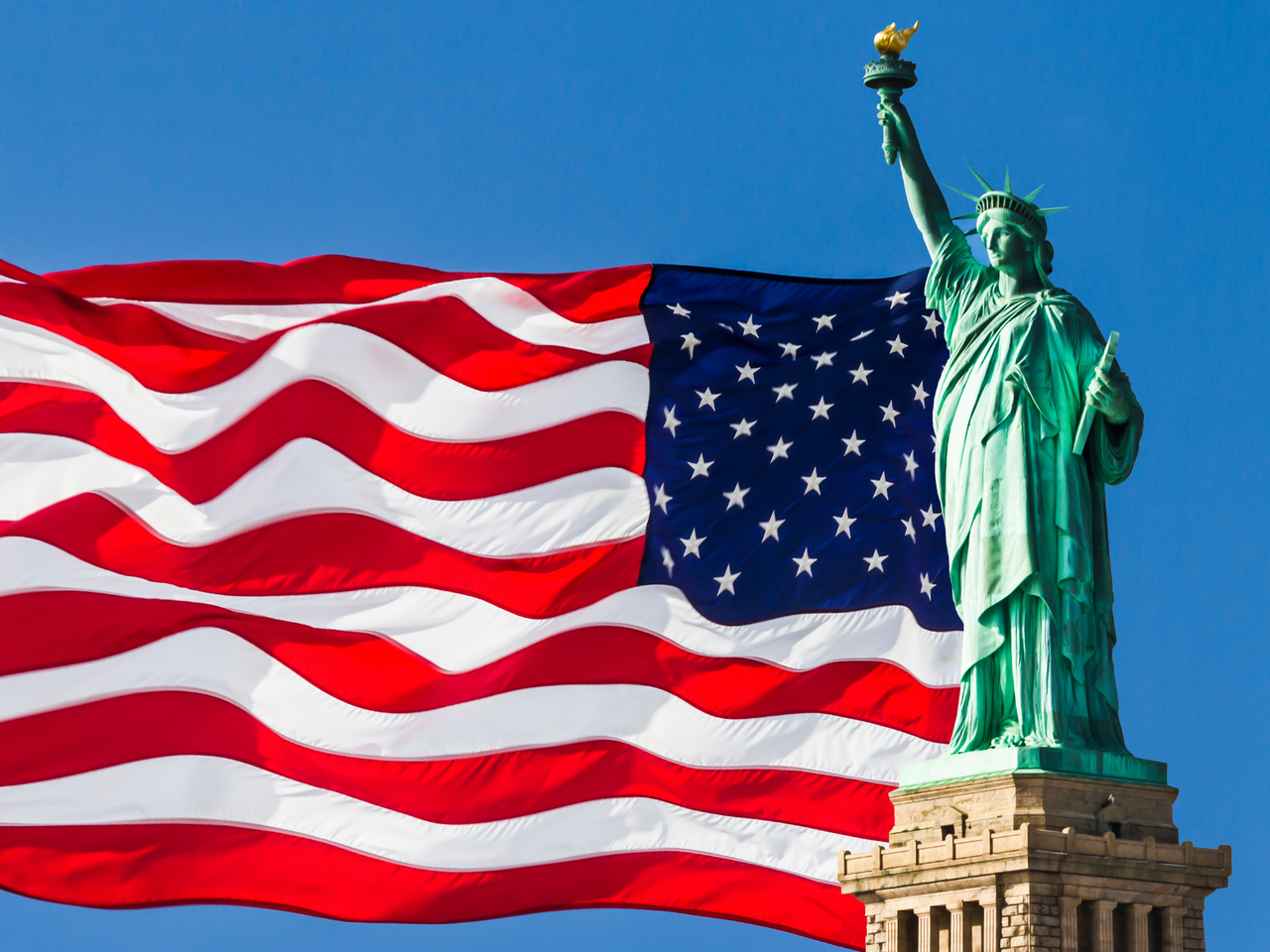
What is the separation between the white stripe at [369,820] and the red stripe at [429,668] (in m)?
1.67

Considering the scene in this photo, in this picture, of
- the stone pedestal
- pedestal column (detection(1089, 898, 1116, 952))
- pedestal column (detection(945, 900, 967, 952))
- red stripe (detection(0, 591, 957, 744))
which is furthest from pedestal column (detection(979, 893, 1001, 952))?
red stripe (detection(0, 591, 957, 744))

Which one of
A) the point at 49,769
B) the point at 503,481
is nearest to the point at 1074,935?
the point at 503,481

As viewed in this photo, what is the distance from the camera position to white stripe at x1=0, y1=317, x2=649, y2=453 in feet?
145

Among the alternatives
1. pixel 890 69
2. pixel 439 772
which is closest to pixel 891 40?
pixel 890 69

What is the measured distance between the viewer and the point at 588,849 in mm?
42219

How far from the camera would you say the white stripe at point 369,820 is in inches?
1660

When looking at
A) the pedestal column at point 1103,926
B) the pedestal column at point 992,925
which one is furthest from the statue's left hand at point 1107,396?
the pedestal column at point 992,925

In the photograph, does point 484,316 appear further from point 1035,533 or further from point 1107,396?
point 1107,396

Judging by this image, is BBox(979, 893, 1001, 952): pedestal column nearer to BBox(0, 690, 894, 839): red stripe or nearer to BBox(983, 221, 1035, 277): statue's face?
BBox(0, 690, 894, 839): red stripe

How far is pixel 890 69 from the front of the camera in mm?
40531

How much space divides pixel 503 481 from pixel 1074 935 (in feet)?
41.1

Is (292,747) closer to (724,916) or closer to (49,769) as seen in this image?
(49,769)

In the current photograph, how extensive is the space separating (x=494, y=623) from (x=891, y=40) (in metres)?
10.5

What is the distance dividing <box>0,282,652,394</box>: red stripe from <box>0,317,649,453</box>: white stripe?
154 millimetres
